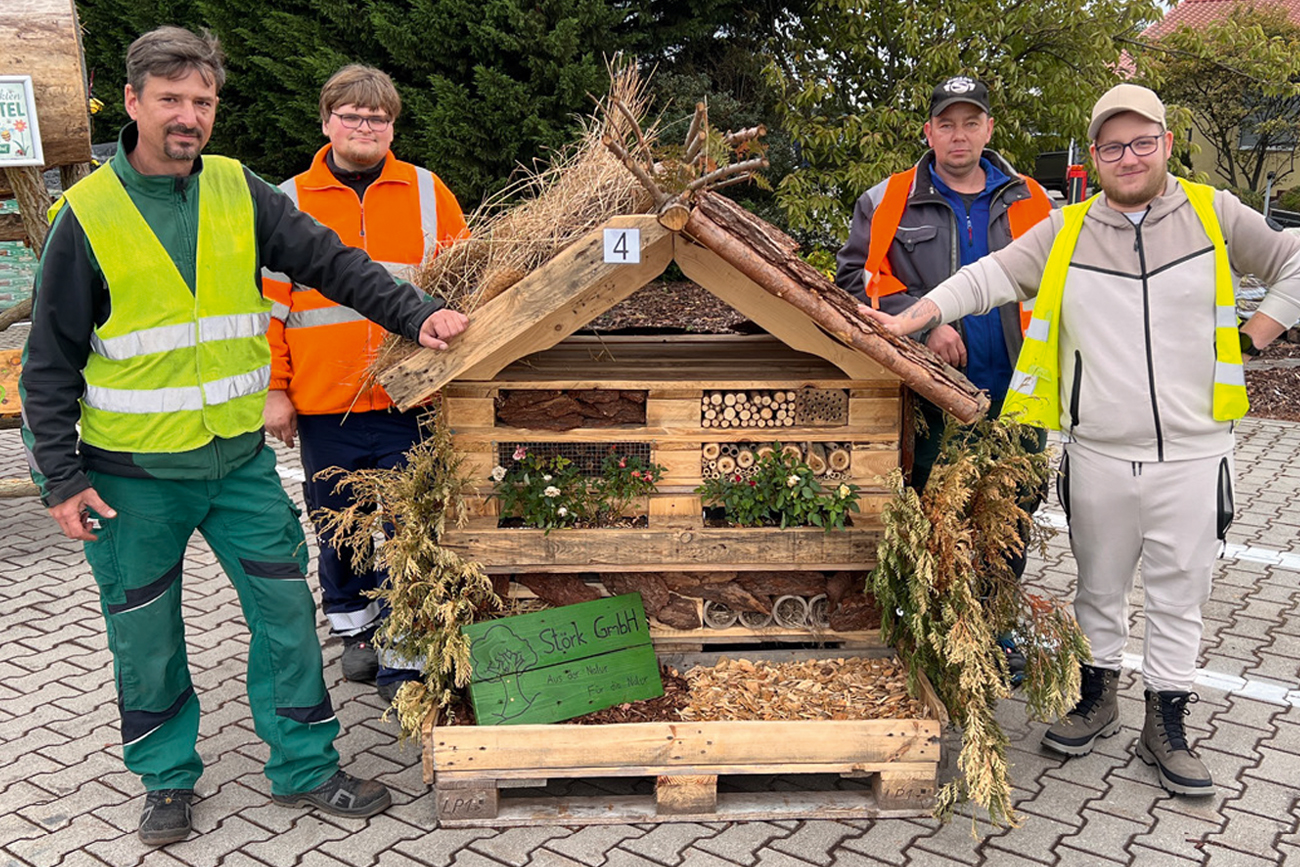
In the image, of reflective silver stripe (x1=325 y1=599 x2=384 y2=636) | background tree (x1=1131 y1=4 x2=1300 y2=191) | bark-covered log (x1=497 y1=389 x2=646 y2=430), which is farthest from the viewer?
background tree (x1=1131 y1=4 x2=1300 y2=191)

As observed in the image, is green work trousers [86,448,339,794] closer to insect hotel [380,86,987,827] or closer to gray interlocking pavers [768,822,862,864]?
insect hotel [380,86,987,827]

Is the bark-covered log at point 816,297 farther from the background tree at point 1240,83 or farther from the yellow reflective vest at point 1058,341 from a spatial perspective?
the background tree at point 1240,83

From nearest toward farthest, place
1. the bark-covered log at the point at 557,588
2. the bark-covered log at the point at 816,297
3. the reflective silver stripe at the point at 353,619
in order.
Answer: the bark-covered log at the point at 816,297
the bark-covered log at the point at 557,588
the reflective silver stripe at the point at 353,619

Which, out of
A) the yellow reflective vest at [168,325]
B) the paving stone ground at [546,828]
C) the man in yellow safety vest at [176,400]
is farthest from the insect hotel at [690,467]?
the yellow reflective vest at [168,325]

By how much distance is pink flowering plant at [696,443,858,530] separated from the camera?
3559mm

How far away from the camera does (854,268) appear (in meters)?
4.26

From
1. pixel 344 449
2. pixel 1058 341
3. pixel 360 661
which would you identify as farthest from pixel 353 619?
pixel 1058 341

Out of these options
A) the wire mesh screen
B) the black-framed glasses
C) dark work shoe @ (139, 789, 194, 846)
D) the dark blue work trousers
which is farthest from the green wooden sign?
the black-framed glasses

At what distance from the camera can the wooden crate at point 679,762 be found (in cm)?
332

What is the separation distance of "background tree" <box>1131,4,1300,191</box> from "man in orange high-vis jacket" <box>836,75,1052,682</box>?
621cm

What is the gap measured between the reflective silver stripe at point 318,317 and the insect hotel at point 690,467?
678 millimetres

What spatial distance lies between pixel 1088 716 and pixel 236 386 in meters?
3.06

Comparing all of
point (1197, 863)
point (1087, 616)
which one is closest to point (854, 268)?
point (1087, 616)

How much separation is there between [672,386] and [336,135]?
61.3 inches
